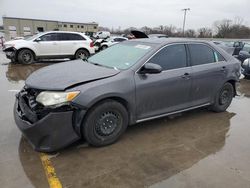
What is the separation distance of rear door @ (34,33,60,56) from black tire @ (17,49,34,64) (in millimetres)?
361

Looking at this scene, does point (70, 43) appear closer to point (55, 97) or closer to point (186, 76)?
point (186, 76)

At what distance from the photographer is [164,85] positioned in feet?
13.1

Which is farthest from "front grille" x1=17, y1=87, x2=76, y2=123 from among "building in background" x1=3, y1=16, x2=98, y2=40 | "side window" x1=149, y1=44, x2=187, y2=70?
"building in background" x1=3, y1=16, x2=98, y2=40

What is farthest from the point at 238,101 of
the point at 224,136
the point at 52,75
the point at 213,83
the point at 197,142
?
the point at 52,75

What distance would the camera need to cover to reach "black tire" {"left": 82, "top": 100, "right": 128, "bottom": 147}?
334cm

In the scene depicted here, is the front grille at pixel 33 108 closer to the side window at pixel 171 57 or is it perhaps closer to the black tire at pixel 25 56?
the side window at pixel 171 57

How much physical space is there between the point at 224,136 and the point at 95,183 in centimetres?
249

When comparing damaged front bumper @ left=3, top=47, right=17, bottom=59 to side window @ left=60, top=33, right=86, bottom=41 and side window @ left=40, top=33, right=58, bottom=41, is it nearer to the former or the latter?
side window @ left=40, top=33, right=58, bottom=41

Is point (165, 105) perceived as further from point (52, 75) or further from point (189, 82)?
point (52, 75)

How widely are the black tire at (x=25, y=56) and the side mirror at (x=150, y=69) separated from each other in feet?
28.7

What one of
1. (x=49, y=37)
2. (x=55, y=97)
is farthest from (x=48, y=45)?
(x=55, y=97)

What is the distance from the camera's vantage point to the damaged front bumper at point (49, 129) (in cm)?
305

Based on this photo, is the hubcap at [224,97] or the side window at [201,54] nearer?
the side window at [201,54]

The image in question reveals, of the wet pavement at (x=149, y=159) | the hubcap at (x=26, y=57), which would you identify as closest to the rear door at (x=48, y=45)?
the hubcap at (x=26, y=57)
